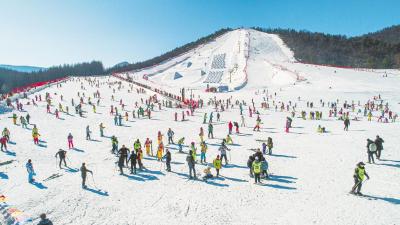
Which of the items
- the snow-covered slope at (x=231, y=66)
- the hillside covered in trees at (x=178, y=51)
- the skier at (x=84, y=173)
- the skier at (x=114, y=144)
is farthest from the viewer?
the hillside covered in trees at (x=178, y=51)

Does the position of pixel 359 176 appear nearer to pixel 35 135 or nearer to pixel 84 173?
pixel 84 173

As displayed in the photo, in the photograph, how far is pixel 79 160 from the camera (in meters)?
19.3

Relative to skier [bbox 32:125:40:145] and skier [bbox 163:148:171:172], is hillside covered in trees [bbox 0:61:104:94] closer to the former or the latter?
skier [bbox 32:125:40:145]

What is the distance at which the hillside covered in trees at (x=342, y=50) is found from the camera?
320 feet

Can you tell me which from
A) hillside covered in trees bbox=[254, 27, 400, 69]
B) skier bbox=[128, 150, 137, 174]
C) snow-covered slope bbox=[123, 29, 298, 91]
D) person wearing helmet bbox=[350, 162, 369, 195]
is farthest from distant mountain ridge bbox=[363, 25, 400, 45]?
skier bbox=[128, 150, 137, 174]

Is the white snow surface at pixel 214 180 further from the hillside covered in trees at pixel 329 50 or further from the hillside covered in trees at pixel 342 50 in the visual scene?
the hillside covered in trees at pixel 329 50

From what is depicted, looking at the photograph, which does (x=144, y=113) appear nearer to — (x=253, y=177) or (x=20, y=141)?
(x=20, y=141)

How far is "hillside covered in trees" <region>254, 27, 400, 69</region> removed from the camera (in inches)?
3841

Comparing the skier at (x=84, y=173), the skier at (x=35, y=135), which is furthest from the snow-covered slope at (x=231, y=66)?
the skier at (x=84, y=173)

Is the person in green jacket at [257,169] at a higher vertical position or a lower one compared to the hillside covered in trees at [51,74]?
lower

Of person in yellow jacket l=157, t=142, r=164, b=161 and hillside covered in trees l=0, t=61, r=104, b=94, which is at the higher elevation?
hillside covered in trees l=0, t=61, r=104, b=94

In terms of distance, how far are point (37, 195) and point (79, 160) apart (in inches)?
227

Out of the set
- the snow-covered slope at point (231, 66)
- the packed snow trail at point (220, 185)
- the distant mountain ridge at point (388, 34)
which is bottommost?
the packed snow trail at point (220, 185)

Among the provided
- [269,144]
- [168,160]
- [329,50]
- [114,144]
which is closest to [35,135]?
[114,144]
